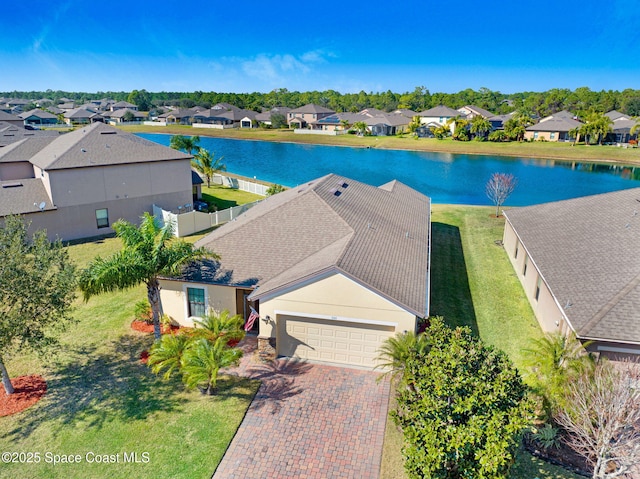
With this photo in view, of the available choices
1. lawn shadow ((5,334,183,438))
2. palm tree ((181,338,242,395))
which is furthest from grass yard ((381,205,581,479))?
lawn shadow ((5,334,183,438))

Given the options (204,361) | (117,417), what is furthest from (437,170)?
(117,417)

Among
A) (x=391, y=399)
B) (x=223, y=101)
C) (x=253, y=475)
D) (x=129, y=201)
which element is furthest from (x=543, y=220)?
(x=223, y=101)

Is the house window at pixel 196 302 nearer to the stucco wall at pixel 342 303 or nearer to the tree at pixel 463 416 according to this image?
the stucco wall at pixel 342 303

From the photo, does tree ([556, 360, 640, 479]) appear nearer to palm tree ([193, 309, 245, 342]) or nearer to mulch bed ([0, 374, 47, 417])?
palm tree ([193, 309, 245, 342])

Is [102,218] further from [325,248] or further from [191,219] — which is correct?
[325,248]

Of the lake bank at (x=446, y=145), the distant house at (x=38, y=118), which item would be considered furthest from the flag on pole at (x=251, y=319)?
the distant house at (x=38, y=118)
